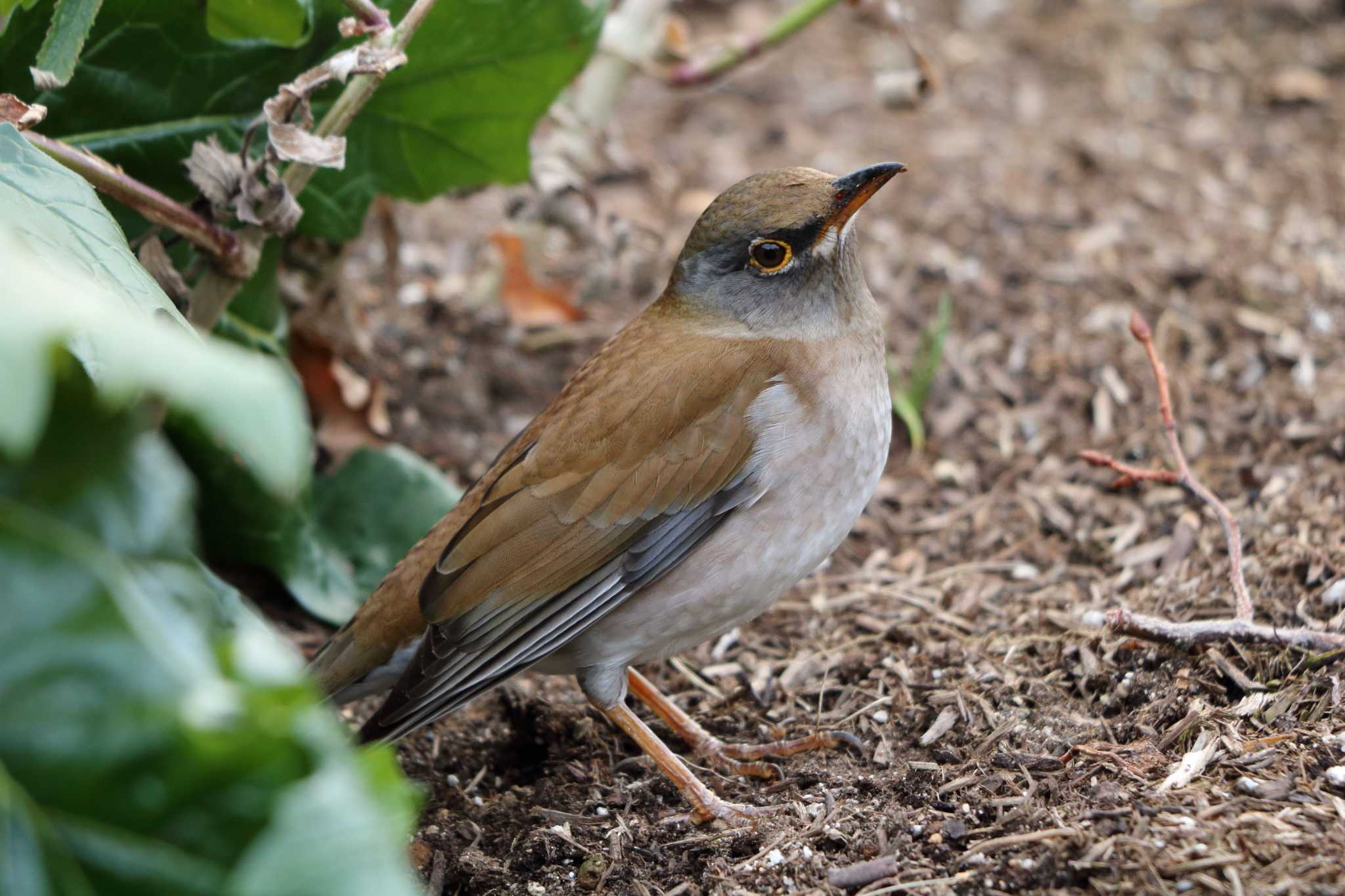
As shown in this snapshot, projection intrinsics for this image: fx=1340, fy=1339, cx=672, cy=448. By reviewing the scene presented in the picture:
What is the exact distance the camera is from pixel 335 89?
4.43 metres

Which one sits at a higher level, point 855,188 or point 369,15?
point 369,15

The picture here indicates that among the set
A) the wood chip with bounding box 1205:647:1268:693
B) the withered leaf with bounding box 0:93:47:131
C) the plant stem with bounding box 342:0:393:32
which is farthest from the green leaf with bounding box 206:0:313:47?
the wood chip with bounding box 1205:647:1268:693

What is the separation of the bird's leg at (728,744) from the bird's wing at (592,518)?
1.79 ft

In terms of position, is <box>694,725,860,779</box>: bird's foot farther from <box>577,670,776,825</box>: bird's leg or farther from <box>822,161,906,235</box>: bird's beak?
<box>822,161,906,235</box>: bird's beak

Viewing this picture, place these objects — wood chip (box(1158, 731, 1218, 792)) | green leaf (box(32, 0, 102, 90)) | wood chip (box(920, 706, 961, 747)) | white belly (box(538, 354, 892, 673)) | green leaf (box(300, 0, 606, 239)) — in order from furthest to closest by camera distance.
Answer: green leaf (box(300, 0, 606, 239)) → white belly (box(538, 354, 892, 673)) → wood chip (box(920, 706, 961, 747)) → green leaf (box(32, 0, 102, 90)) → wood chip (box(1158, 731, 1218, 792))

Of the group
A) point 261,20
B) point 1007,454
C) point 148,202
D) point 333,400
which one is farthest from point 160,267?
point 1007,454

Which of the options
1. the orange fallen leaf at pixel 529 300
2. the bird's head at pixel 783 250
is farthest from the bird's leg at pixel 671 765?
the orange fallen leaf at pixel 529 300

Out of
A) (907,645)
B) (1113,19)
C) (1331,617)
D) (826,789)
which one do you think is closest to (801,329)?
(907,645)

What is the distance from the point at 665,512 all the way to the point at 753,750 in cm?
81

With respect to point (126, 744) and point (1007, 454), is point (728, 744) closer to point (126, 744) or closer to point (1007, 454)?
point (1007, 454)

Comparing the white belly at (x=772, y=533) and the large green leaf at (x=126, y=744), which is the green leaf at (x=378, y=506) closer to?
the white belly at (x=772, y=533)

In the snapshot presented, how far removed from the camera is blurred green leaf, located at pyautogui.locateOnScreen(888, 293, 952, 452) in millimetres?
5434

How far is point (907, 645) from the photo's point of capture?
4430mm

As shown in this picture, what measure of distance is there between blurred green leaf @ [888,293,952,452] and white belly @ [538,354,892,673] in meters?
1.49
